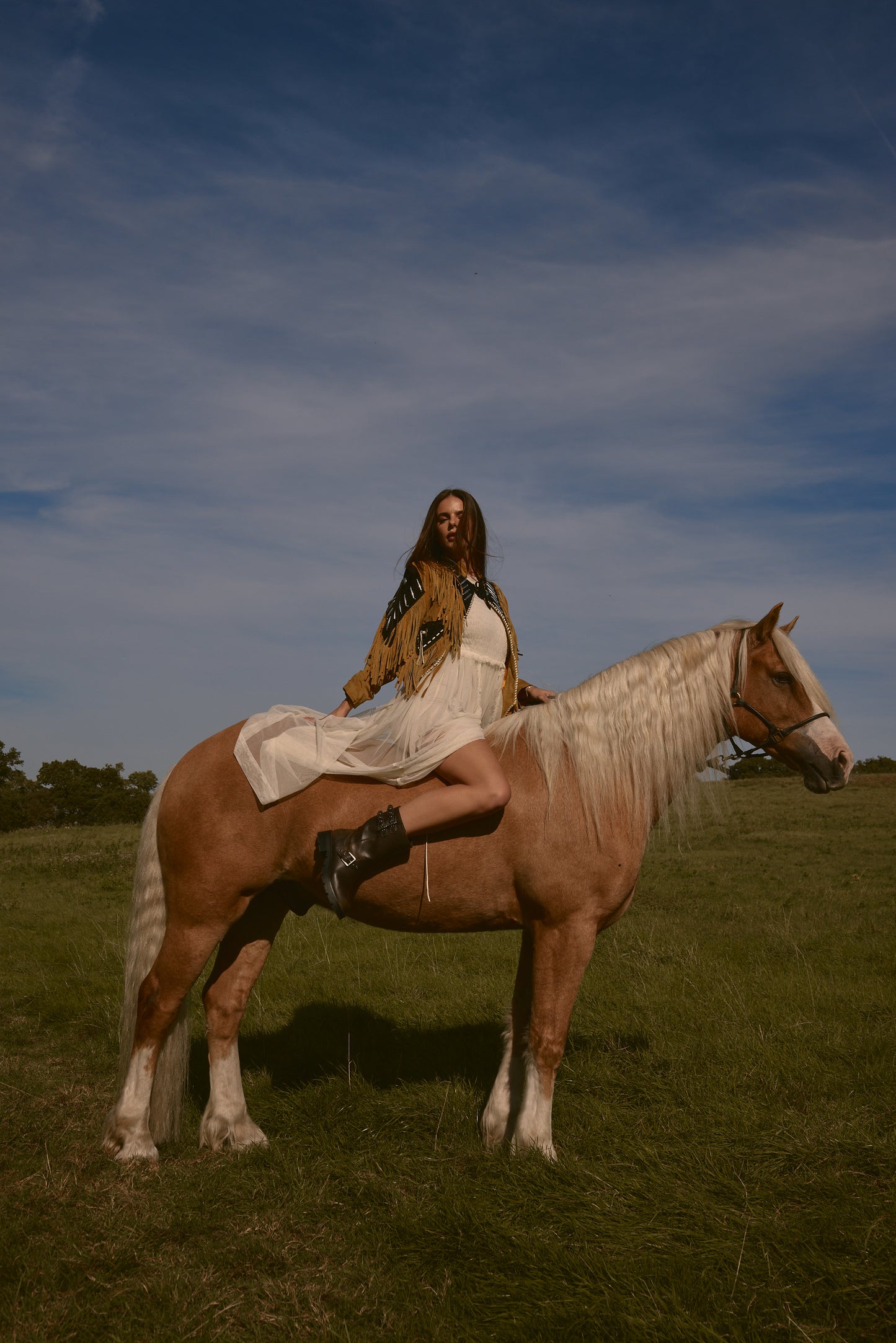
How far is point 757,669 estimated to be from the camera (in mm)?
4223

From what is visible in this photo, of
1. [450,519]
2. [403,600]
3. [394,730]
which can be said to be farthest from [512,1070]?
[450,519]

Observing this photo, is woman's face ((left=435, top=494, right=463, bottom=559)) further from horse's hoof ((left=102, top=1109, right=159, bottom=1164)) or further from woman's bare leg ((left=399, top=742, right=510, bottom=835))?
horse's hoof ((left=102, top=1109, right=159, bottom=1164))

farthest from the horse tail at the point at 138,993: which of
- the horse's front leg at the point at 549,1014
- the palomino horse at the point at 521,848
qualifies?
the horse's front leg at the point at 549,1014

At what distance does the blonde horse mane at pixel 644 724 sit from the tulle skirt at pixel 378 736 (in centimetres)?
27

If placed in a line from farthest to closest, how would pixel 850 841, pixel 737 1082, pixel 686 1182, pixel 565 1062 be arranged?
pixel 850 841, pixel 565 1062, pixel 737 1082, pixel 686 1182

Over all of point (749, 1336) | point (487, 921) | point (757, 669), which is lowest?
point (749, 1336)

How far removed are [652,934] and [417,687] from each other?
5440 mm

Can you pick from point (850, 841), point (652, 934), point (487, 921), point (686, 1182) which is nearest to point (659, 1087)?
point (686, 1182)

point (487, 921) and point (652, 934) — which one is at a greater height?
point (487, 921)

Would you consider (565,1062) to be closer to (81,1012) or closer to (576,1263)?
(576,1263)

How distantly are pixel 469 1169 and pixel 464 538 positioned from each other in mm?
3037

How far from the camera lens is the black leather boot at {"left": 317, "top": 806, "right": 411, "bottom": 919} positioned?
12.2 feet

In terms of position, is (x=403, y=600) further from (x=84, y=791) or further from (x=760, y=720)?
(x=84, y=791)

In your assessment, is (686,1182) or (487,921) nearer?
(686,1182)
